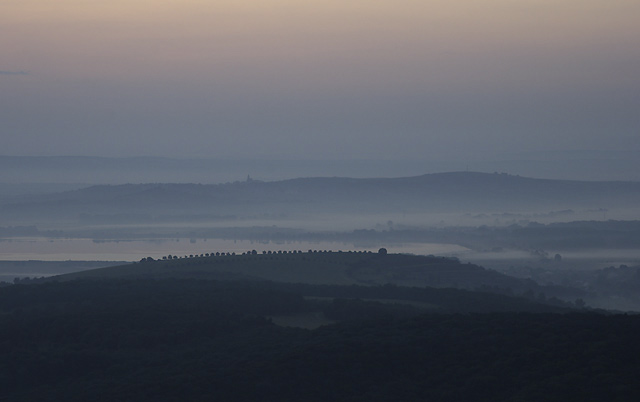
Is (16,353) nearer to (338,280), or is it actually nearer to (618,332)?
(618,332)

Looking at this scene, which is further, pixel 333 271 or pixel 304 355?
pixel 333 271

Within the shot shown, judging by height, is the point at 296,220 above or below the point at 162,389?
above

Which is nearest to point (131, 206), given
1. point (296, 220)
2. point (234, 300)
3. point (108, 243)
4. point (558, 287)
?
point (296, 220)

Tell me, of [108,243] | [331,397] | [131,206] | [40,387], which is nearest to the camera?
[331,397]

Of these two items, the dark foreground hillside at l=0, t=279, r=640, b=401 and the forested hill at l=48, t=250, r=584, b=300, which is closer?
the dark foreground hillside at l=0, t=279, r=640, b=401

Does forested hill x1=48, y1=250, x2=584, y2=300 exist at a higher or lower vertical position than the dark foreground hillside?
higher

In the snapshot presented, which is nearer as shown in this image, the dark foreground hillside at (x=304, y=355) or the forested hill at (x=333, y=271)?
the dark foreground hillside at (x=304, y=355)

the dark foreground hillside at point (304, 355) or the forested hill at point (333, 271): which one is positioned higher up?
the forested hill at point (333, 271)

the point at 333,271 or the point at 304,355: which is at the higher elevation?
the point at 333,271
